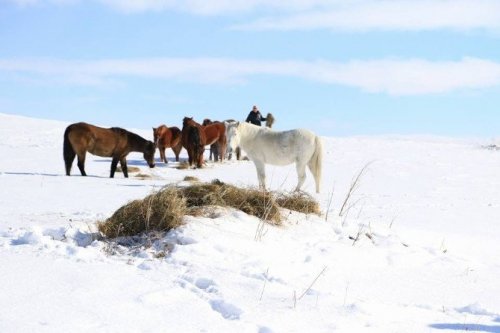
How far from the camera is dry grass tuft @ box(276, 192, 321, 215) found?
26.8 feet

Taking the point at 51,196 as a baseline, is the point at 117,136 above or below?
above

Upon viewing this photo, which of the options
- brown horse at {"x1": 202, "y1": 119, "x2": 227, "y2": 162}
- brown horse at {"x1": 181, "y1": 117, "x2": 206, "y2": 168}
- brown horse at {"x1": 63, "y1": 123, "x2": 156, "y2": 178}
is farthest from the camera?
brown horse at {"x1": 202, "y1": 119, "x2": 227, "y2": 162}

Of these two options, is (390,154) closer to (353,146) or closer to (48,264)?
(353,146)

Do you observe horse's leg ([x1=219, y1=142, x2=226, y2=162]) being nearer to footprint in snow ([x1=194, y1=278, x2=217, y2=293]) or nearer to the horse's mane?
the horse's mane

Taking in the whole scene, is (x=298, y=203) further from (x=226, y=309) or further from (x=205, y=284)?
(x=226, y=309)

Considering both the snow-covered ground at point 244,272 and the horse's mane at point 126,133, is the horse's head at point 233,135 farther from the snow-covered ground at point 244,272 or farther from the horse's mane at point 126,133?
the snow-covered ground at point 244,272

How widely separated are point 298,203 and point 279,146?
529 cm

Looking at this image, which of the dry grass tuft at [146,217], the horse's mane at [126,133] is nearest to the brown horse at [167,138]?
the horse's mane at [126,133]

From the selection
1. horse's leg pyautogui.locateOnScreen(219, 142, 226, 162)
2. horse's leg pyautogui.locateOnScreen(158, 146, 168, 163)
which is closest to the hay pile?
horse's leg pyautogui.locateOnScreen(158, 146, 168, 163)

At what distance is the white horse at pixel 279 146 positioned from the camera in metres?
13.4

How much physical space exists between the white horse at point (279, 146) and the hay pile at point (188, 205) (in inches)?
179

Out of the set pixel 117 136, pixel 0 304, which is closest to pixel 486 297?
pixel 0 304

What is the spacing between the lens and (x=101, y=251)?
5562mm

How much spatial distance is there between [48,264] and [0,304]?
36.3 inches
